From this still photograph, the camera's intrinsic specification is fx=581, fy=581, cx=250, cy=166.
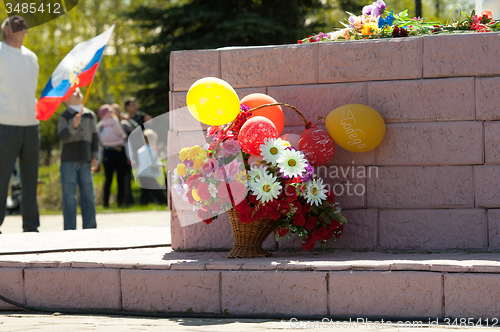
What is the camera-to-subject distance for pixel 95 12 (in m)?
26.4

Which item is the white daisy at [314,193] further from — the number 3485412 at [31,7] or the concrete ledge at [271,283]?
the number 3485412 at [31,7]

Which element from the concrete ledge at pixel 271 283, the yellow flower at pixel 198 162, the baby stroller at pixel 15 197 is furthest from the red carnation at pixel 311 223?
the baby stroller at pixel 15 197

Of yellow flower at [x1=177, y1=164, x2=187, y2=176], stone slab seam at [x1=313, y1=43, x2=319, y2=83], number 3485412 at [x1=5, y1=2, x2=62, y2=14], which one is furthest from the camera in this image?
number 3485412 at [x1=5, y1=2, x2=62, y2=14]

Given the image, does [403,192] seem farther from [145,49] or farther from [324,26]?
[145,49]

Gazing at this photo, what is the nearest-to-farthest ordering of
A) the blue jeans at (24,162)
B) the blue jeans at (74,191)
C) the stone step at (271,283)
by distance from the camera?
the stone step at (271,283), the blue jeans at (24,162), the blue jeans at (74,191)

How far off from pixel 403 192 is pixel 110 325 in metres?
2.29

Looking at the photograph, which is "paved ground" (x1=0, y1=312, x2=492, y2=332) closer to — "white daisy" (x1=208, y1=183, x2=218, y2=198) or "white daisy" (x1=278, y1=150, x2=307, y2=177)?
"white daisy" (x1=208, y1=183, x2=218, y2=198)

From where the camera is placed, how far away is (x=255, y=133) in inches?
152

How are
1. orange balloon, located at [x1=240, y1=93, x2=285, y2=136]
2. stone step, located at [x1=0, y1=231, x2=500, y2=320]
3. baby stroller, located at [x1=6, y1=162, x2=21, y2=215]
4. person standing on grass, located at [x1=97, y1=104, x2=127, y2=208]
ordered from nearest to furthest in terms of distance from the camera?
stone step, located at [x1=0, y1=231, x2=500, y2=320], orange balloon, located at [x1=240, y1=93, x2=285, y2=136], person standing on grass, located at [x1=97, y1=104, x2=127, y2=208], baby stroller, located at [x1=6, y1=162, x2=21, y2=215]

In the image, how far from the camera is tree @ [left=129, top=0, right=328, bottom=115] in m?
14.1

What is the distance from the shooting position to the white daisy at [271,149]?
3.86 metres

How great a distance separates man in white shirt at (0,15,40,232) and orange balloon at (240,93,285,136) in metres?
2.95

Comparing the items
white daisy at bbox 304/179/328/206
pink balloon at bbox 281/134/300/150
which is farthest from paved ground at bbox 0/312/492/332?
pink balloon at bbox 281/134/300/150

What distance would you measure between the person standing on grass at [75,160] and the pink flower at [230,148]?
3117 millimetres
